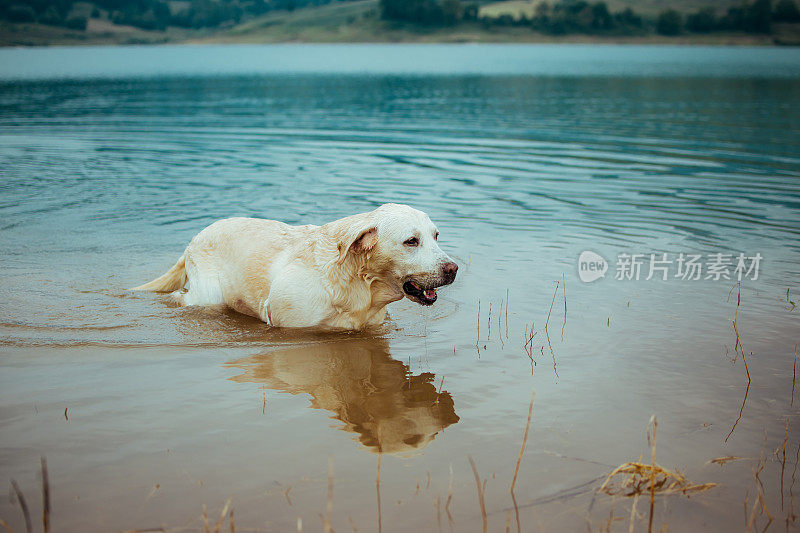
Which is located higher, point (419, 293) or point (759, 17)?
point (759, 17)

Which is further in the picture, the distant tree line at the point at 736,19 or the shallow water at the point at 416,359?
the distant tree line at the point at 736,19

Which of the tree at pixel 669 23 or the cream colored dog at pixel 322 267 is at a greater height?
the tree at pixel 669 23

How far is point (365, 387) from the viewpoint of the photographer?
24.2 ft

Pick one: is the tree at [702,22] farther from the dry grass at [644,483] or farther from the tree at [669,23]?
the dry grass at [644,483]

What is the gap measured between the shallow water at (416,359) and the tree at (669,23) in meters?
183

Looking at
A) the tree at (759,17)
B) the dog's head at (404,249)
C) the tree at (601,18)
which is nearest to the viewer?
the dog's head at (404,249)

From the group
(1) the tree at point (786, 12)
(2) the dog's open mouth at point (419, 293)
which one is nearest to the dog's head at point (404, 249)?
(2) the dog's open mouth at point (419, 293)

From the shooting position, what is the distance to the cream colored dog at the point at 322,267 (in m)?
7.83

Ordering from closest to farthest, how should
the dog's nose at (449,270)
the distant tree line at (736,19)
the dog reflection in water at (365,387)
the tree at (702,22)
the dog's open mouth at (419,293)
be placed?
the dog reflection in water at (365,387)
the dog's nose at (449,270)
the dog's open mouth at (419,293)
the distant tree line at (736,19)
the tree at (702,22)

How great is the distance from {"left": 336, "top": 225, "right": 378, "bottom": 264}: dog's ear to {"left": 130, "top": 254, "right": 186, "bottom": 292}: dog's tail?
10.2 ft

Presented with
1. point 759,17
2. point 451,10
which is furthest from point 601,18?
point 451,10

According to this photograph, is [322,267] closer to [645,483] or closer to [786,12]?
[645,483]

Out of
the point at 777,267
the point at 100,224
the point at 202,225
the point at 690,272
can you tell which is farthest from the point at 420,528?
the point at 100,224

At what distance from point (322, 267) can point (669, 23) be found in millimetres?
200919
